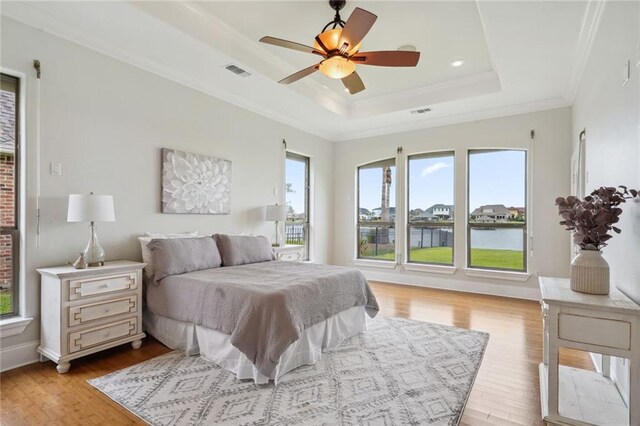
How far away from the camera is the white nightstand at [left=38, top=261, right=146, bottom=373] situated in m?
2.64

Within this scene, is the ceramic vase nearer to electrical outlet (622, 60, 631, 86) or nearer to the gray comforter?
electrical outlet (622, 60, 631, 86)

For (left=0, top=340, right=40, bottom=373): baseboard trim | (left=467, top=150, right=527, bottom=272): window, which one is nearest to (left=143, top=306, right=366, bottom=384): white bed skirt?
(left=0, top=340, right=40, bottom=373): baseboard trim

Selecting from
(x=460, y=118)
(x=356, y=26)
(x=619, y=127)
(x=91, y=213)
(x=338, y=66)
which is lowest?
(x=91, y=213)

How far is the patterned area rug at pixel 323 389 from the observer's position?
6.75 feet

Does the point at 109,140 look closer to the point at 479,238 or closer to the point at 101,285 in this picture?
the point at 101,285

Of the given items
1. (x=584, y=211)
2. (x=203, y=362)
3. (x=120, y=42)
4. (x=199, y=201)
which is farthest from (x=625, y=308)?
(x=120, y=42)

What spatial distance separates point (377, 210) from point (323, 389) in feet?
15.1

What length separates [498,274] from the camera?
5.30m

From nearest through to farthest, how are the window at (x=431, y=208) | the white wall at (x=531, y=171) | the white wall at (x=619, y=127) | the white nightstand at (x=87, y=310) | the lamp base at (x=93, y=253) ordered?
1. the white wall at (x=619, y=127)
2. the white nightstand at (x=87, y=310)
3. the lamp base at (x=93, y=253)
4. the white wall at (x=531, y=171)
5. the window at (x=431, y=208)

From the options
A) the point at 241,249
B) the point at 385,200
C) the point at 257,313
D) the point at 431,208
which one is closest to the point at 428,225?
the point at 431,208

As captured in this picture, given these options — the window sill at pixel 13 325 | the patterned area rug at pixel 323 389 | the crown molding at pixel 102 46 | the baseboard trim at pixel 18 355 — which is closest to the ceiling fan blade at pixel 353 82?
the crown molding at pixel 102 46

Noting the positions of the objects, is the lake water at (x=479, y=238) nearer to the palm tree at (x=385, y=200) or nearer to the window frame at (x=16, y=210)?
the palm tree at (x=385, y=200)

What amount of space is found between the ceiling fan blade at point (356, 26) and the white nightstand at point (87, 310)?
271 cm

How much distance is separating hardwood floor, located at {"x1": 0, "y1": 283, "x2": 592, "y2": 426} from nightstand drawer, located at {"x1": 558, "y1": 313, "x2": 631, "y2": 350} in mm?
629
